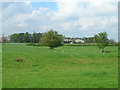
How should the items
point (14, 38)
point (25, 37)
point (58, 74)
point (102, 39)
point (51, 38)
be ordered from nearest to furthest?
1. point (58, 74)
2. point (102, 39)
3. point (51, 38)
4. point (14, 38)
5. point (25, 37)

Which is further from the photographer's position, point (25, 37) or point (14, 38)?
point (25, 37)

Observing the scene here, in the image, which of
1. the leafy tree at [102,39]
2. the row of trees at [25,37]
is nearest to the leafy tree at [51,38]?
the leafy tree at [102,39]

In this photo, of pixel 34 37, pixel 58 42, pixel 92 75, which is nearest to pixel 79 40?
pixel 34 37

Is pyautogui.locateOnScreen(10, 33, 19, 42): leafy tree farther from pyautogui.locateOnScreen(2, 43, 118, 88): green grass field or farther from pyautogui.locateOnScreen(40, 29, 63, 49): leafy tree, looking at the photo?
pyautogui.locateOnScreen(2, 43, 118, 88): green grass field

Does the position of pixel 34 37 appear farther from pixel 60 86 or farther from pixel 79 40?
pixel 60 86

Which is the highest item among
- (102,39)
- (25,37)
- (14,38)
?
(25,37)

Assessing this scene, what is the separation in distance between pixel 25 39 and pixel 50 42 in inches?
2490

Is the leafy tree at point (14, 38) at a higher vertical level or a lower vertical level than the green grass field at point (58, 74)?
higher

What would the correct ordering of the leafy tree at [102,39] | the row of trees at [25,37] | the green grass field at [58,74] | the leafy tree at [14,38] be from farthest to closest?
the row of trees at [25,37] < the leafy tree at [14,38] < the leafy tree at [102,39] < the green grass field at [58,74]

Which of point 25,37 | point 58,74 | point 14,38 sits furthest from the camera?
point 25,37

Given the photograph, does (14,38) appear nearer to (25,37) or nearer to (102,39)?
(25,37)

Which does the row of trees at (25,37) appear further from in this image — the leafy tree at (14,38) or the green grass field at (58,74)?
the green grass field at (58,74)

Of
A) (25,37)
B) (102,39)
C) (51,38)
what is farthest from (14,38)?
(102,39)

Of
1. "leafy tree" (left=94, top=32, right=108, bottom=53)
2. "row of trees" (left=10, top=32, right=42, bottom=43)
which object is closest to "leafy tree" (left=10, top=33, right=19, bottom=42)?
"row of trees" (left=10, top=32, right=42, bottom=43)
